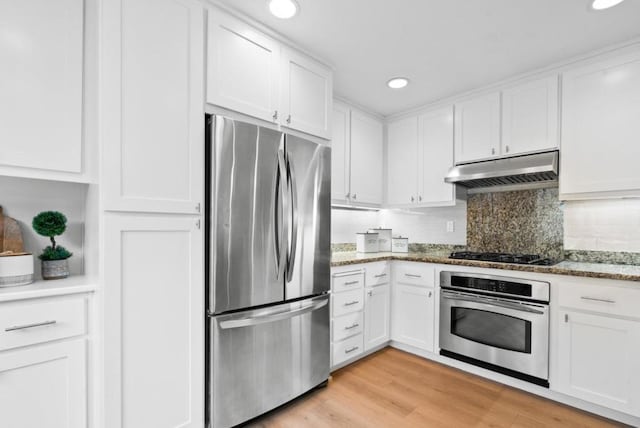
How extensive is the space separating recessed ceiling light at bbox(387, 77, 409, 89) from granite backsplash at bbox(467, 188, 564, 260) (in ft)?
4.43

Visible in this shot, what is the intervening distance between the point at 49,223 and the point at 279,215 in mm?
1174

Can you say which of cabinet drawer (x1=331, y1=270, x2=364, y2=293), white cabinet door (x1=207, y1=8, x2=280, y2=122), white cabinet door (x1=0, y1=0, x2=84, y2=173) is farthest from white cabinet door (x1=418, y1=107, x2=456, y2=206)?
white cabinet door (x1=0, y1=0, x2=84, y2=173)

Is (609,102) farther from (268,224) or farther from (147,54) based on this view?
(147,54)

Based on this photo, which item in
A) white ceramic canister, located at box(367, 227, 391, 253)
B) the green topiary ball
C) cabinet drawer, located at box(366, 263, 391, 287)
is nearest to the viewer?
the green topiary ball

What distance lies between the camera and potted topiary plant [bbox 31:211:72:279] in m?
1.55

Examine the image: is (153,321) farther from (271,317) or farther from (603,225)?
(603,225)

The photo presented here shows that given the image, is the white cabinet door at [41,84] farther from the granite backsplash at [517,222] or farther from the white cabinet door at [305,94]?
the granite backsplash at [517,222]

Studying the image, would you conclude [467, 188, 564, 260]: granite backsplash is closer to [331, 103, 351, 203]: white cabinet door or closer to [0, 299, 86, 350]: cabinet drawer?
[331, 103, 351, 203]: white cabinet door

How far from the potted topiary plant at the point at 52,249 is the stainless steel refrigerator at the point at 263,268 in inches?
28.1

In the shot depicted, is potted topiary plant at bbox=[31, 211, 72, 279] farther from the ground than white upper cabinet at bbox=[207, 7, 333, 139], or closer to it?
closer to it

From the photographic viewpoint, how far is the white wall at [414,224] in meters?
3.31

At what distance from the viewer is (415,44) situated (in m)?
2.19

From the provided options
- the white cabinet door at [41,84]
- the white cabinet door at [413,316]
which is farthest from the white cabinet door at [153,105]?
the white cabinet door at [413,316]

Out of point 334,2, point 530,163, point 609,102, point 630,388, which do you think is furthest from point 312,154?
point 630,388
